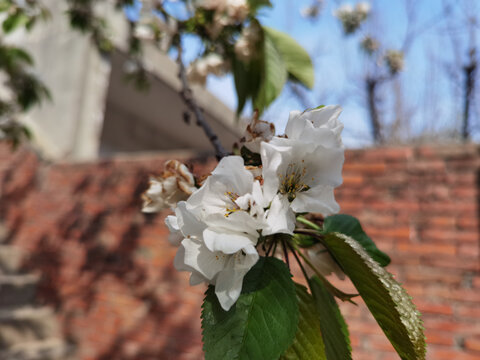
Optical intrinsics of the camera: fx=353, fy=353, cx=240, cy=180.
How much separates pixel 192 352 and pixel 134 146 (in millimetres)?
4409

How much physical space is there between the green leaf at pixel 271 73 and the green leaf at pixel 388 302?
454 mm

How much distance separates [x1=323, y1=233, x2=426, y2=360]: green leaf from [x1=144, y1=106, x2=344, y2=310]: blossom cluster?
5 cm

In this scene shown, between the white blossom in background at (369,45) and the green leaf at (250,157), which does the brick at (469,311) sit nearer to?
the green leaf at (250,157)

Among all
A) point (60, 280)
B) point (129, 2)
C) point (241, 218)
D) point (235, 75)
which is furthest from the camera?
point (60, 280)

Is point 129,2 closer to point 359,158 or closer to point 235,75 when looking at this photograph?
point 235,75

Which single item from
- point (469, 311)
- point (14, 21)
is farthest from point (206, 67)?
point (469, 311)

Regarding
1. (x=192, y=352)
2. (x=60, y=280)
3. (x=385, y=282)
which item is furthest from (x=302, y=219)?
(x=60, y=280)

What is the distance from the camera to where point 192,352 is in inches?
87.0

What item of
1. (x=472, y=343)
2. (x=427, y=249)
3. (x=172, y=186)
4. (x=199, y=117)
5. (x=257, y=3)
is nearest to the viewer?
(x=172, y=186)

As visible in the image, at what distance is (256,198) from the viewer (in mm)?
311

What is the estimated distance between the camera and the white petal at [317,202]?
328mm

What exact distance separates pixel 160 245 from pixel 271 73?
198 centimetres

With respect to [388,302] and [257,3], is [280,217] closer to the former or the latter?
[388,302]

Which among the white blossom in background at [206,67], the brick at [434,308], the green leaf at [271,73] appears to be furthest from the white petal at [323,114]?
the brick at [434,308]
